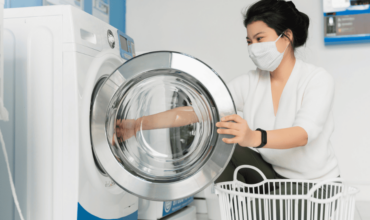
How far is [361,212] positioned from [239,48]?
137 centimetres

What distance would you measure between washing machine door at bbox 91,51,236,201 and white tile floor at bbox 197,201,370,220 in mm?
1054

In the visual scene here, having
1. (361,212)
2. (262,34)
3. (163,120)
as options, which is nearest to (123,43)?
(163,120)

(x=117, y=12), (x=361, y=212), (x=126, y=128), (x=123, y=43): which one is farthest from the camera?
(x=117, y=12)

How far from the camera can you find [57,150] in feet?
3.26

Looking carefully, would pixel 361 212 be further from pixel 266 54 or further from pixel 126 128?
pixel 126 128

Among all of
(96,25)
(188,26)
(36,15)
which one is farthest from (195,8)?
(36,15)

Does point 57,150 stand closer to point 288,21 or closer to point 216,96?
point 216,96

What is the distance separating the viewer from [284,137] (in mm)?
990

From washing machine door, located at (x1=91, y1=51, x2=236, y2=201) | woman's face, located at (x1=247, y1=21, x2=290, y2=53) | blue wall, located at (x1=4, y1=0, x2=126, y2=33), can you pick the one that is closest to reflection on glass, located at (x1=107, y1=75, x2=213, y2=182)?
washing machine door, located at (x1=91, y1=51, x2=236, y2=201)

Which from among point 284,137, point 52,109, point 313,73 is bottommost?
point 284,137

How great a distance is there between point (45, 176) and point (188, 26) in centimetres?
179

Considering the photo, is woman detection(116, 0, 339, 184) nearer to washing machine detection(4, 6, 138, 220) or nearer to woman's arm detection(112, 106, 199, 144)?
woman's arm detection(112, 106, 199, 144)

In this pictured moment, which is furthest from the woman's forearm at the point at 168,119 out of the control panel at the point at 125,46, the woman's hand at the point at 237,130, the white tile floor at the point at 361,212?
the white tile floor at the point at 361,212

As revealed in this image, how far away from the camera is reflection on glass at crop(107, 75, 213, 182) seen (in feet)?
3.45
